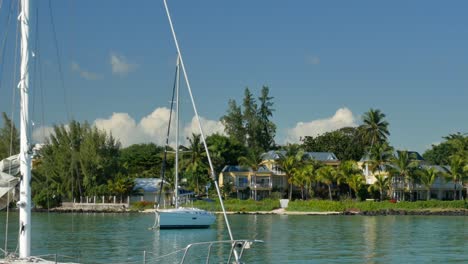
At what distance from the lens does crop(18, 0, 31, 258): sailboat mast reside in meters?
20.3

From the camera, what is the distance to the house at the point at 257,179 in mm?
116375

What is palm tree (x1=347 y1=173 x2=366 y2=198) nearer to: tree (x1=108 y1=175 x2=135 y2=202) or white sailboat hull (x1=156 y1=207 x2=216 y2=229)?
tree (x1=108 y1=175 x2=135 y2=202)

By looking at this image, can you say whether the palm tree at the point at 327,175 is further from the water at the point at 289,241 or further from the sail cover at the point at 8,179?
the sail cover at the point at 8,179

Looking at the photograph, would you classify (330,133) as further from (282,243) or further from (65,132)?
(282,243)

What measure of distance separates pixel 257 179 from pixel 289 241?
65.3m

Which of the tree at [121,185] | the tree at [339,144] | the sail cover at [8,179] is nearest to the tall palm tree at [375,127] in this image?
the tree at [339,144]

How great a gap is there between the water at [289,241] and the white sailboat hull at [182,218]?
0.96 meters

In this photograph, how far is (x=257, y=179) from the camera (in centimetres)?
11719

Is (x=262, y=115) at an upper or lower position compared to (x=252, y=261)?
upper

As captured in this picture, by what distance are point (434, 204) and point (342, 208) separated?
13747 millimetres

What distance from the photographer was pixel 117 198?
109875 millimetres

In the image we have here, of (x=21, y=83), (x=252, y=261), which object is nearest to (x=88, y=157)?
(x=252, y=261)

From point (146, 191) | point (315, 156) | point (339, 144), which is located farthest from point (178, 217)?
point (339, 144)

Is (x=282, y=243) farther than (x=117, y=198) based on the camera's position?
No
